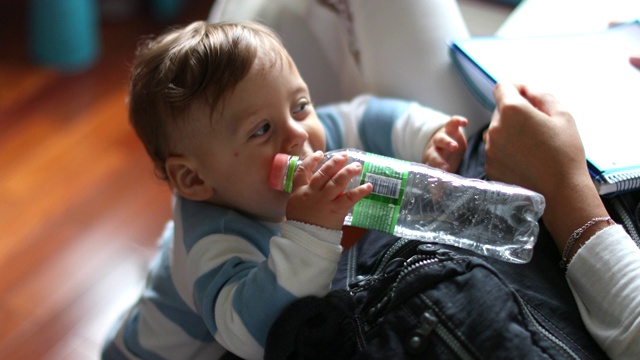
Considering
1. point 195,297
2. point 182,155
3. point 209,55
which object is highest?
point 209,55

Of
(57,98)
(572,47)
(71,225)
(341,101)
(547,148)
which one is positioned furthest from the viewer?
(57,98)

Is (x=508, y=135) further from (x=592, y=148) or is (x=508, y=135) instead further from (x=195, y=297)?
(x=195, y=297)

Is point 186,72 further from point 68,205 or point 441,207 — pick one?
point 68,205

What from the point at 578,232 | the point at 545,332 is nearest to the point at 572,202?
the point at 578,232

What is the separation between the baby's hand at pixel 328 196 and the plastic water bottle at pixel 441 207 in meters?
0.04

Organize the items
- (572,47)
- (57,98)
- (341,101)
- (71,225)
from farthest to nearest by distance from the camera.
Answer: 1. (57,98)
2. (71,225)
3. (341,101)
4. (572,47)

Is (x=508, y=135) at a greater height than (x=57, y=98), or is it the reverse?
(x=508, y=135)

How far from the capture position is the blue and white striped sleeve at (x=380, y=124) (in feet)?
3.18

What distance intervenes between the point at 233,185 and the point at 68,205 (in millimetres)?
905

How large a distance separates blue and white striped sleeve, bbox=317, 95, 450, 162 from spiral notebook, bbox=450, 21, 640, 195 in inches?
3.7

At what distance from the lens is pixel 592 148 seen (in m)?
0.81

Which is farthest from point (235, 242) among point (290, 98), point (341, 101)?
point (341, 101)

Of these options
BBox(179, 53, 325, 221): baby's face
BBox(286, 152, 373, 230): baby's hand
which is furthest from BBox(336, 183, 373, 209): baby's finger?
BBox(179, 53, 325, 221): baby's face

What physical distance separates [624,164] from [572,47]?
258 mm
